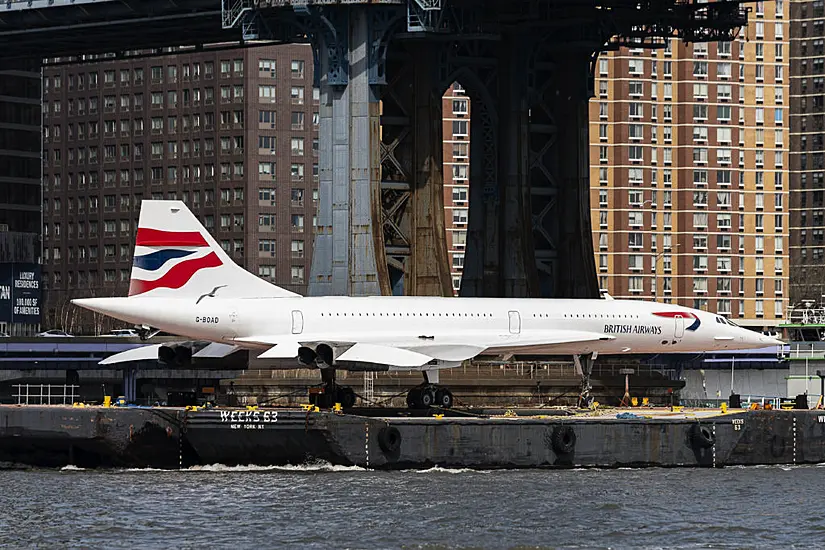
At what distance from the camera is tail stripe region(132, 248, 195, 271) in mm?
67875

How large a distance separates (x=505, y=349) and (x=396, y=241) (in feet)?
48.6

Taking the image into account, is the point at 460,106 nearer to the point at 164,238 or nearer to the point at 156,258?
the point at 164,238

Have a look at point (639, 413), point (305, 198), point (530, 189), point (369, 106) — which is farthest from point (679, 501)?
point (305, 198)

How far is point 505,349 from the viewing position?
71.9 metres

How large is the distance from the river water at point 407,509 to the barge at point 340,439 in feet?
1.80

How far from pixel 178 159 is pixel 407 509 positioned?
122239mm

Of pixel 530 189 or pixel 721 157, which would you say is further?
pixel 721 157

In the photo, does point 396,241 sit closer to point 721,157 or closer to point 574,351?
point 574,351

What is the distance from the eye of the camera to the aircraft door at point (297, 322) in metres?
68.4

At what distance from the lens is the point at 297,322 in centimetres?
6844

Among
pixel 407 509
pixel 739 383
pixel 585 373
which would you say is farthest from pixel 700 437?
pixel 739 383

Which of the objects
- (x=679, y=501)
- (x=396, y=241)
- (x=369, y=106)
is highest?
(x=369, y=106)

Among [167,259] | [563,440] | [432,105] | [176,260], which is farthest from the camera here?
[432,105]

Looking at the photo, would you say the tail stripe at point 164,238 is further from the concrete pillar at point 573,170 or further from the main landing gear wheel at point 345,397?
the concrete pillar at point 573,170
